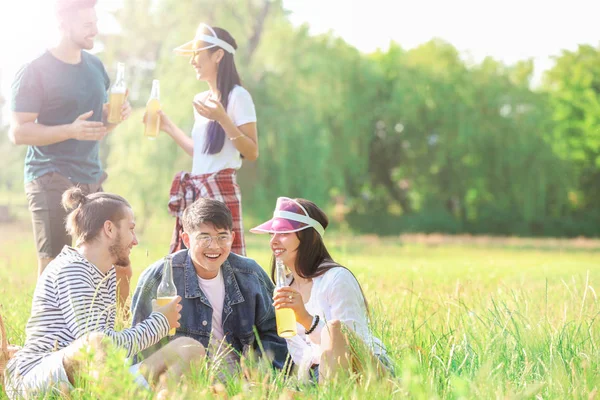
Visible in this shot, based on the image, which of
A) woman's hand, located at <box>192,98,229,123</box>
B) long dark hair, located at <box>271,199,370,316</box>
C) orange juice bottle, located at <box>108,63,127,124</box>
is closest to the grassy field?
long dark hair, located at <box>271,199,370,316</box>

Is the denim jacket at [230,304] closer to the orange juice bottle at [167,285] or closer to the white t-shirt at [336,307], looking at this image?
the orange juice bottle at [167,285]

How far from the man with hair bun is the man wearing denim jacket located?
0.41 m

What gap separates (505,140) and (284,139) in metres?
10.4

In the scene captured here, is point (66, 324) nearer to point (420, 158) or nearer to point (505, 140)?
point (505, 140)

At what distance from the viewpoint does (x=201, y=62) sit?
4.86 metres

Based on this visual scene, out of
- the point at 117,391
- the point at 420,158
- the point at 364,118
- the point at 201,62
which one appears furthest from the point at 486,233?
the point at 117,391

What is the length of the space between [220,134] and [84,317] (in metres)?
1.69

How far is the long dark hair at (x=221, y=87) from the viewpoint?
15.9 ft

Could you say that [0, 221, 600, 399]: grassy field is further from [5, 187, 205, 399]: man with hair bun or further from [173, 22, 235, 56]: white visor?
[173, 22, 235, 56]: white visor

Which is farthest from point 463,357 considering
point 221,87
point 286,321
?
point 221,87

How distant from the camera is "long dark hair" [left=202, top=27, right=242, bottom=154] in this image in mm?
4848

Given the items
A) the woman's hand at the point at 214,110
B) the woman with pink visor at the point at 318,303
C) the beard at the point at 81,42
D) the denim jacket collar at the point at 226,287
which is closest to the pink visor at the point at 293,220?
the woman with pink visor at the point at 318,303

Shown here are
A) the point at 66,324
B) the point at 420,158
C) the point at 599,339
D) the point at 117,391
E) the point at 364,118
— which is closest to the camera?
the point at 117,391

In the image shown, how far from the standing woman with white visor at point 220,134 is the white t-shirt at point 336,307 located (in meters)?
1.08
